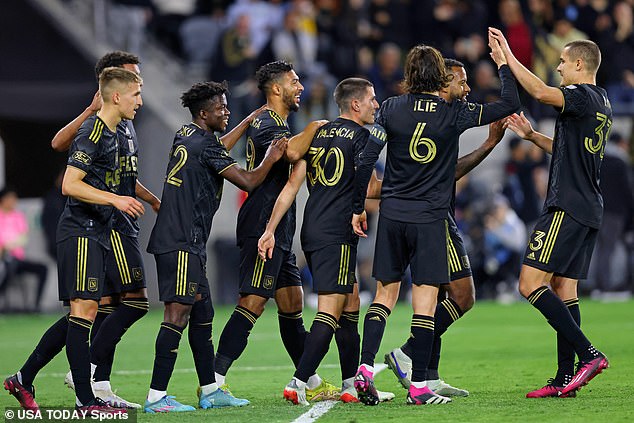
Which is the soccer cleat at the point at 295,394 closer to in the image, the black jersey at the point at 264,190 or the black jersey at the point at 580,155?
the black jersey at the point at 264,190

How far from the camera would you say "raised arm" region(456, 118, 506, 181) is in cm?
890

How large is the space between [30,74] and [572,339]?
44.7 ft

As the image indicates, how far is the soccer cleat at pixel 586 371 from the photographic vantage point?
8.35 m

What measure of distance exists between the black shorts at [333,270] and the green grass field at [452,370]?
85cm

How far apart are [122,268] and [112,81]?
1.38 metres

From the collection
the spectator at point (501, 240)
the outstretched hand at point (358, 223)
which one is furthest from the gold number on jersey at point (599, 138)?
the spectator at point (501, 240)

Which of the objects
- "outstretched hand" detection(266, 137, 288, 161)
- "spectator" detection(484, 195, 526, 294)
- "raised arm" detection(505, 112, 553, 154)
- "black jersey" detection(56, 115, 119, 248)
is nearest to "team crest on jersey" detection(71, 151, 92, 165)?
"black jersey" detection(56, 115, 119, 248)

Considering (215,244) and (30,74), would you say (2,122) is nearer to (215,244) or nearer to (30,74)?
(30,74)

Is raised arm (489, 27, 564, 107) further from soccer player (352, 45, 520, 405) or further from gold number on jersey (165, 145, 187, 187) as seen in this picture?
gold number on jersey (165, 145, 187, 187)

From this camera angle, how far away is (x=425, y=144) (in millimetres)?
8297

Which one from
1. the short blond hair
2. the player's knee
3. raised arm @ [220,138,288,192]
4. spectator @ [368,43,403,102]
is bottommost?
the player's knee

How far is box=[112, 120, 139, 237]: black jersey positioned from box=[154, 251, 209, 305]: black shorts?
51 centimetres

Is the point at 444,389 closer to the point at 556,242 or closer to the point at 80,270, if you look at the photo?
the point at 556,242

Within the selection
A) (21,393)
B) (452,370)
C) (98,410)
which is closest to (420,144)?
(98,410)
